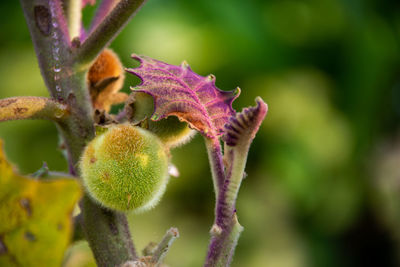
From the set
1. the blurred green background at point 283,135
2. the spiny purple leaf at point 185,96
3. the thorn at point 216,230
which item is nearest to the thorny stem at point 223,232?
the thorn at point 216,230

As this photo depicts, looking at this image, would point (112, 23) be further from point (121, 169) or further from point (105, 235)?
point (105, 235)

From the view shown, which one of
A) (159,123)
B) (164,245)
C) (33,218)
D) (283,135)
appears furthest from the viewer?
(283,135)

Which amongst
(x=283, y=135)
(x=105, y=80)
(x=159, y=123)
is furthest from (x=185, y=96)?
(x=283, y=135)

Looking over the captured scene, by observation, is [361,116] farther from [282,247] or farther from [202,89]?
[202,89]

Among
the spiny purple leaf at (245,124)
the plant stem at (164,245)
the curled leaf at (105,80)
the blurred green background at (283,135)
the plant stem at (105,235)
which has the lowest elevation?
the blurred green background at (283,135)

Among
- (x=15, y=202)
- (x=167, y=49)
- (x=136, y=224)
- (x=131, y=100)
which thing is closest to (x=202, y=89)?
(x=131, y=100)

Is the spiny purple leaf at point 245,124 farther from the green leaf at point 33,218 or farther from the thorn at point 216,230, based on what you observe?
the green leaf at point 33,218
